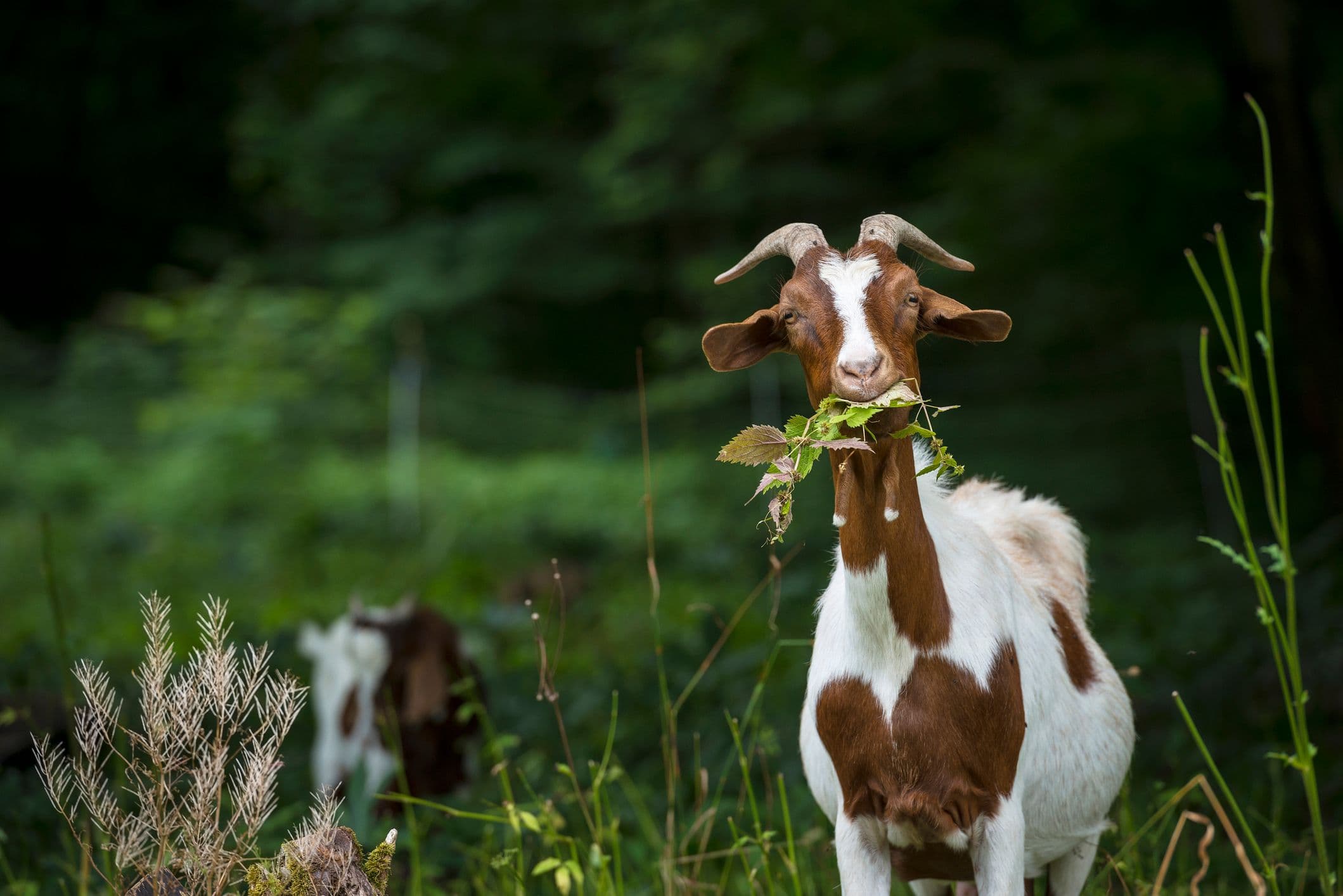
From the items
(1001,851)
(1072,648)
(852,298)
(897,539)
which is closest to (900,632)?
(897,539)

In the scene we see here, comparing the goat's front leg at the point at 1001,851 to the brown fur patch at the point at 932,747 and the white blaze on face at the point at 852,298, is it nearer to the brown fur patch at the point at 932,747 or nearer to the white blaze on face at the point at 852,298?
the brown fur patch at the point at 932,747

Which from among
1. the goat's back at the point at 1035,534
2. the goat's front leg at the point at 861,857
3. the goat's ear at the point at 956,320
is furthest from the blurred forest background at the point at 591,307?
the goat's ear at the point at 956,320

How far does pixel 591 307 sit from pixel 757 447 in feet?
51.4

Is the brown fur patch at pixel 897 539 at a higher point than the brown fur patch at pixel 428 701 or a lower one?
higher

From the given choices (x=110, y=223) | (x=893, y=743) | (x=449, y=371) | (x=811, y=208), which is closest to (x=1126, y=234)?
(x=811, y=208)

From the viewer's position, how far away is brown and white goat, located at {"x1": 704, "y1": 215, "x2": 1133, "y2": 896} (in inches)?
100

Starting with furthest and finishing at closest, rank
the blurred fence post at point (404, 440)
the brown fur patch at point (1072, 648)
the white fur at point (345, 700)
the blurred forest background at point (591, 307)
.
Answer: the blurred fence post at point (404, 440)
the blurred forest background at point (591, 307)
the white fur at point (345, 700)
the brown fur patch at point (1072, 648)

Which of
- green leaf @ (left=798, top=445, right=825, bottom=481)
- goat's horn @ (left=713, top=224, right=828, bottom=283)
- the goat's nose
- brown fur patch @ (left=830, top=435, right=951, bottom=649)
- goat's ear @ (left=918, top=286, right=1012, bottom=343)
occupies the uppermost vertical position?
goat's horn @ (left=713, top=224, right=828, bottom=283)

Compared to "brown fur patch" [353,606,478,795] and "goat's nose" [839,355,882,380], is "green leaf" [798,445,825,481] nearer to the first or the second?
"goat's nose" [839,355,882,380]

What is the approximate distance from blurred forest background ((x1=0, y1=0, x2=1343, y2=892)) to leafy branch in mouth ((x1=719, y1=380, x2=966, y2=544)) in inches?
95.3

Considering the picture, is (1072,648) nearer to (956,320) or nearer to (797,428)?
(956,320)


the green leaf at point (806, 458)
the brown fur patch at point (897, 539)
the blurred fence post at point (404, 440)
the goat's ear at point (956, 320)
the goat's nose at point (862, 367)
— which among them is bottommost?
the brown fur patch at point (897, 539)

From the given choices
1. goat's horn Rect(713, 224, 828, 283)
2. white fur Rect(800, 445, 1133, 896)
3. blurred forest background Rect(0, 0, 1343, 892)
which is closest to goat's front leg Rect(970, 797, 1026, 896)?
white fur Rect(800, 445, 1133, 896)

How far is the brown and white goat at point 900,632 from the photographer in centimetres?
255
